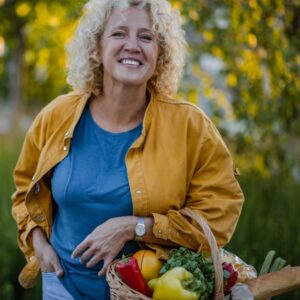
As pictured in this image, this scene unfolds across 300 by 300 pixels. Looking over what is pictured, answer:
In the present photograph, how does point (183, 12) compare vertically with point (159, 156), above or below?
above

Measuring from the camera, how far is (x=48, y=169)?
2.49 meters

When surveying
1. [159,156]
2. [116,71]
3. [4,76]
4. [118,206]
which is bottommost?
[4,76]

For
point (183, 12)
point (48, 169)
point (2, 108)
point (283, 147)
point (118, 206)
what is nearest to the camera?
point (118, 206)

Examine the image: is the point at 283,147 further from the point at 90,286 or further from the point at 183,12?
the point at 90,286

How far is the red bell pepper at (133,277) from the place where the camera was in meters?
2.00

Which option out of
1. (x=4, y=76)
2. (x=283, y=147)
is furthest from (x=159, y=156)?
(x=4, y=76)

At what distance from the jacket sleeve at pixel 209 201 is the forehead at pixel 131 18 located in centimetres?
47

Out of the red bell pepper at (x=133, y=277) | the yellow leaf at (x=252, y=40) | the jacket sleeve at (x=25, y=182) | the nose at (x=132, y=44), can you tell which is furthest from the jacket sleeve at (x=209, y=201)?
the yellow leaf at (x=252, y=40)

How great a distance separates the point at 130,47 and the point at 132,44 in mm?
15

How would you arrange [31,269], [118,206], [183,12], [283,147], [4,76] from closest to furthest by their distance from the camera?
[118,206]
[31,269]
[183,12]
[283,147]
[4,76]

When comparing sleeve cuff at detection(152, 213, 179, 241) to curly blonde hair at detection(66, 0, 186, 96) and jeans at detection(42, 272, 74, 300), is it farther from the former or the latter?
curly blonde hair at detection(66, 0, 186, 96)

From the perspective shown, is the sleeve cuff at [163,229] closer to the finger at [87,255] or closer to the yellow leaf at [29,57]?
the finger at [87,255]

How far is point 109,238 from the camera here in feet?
7.47

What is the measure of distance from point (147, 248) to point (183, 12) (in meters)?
1.96
